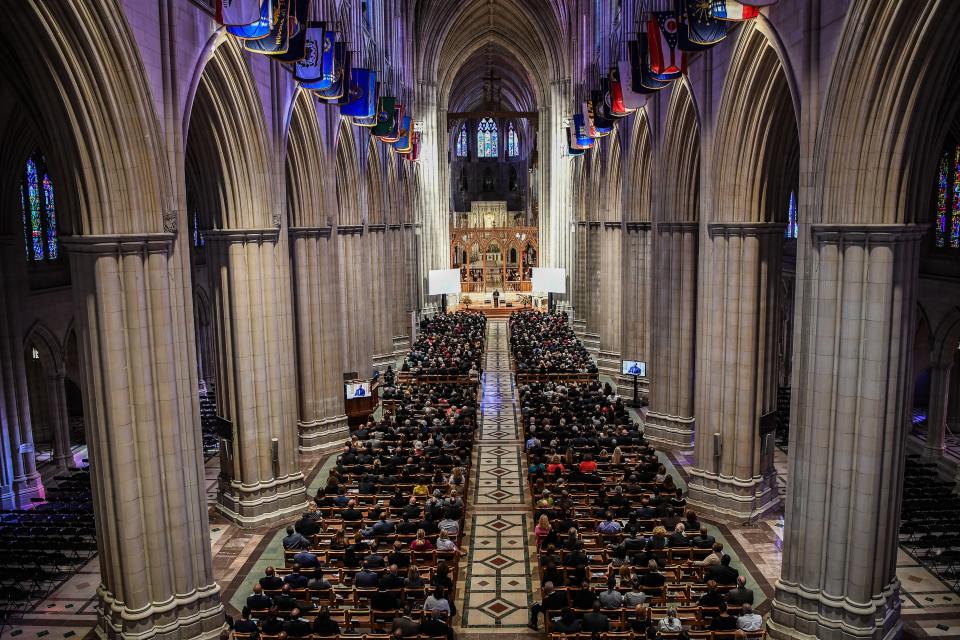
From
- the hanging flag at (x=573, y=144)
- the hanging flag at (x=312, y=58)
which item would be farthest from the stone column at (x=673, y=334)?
the hanging flag at (x=573, y=144)

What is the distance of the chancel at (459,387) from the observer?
11.1m

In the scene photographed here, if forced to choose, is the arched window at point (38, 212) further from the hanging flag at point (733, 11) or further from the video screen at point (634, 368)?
the hanging flag at point (733, 11)

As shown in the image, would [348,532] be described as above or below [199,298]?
below

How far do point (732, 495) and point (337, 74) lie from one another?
14513 millimetres

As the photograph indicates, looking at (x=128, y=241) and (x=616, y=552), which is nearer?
(x=128, y=241)

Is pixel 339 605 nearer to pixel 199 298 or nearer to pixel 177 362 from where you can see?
pixel 177 362

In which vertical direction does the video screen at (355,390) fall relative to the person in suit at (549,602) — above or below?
above

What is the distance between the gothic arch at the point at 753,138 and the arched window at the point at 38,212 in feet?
65.4

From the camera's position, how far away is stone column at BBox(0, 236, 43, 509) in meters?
19.5

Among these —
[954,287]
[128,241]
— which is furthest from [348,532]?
[954,287]

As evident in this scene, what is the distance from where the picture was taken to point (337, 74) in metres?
19.0

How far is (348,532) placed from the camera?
15.7m

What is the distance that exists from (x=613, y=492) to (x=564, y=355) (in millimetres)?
17919

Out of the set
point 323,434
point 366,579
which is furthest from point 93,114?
point 323,434
